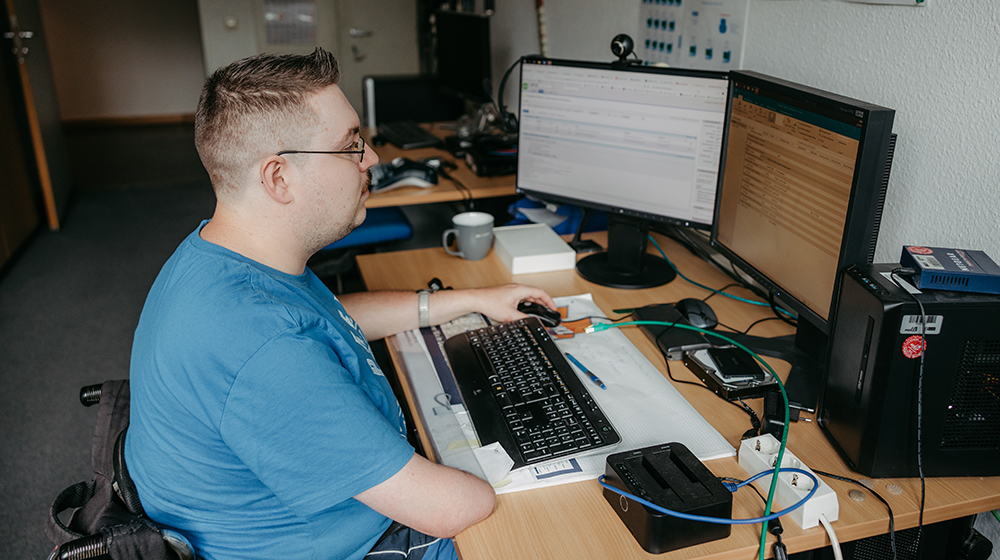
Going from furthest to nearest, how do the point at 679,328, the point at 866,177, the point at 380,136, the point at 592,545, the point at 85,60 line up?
the point at 85,60 → the point at 380,136 → the point at 679,328 → the point at 866,177 → the point at 592,545

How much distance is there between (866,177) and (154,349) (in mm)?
1013

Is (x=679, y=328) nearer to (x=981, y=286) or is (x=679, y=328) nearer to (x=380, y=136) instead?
(x=981, y=286)

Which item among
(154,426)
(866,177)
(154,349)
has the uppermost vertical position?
(866,177)

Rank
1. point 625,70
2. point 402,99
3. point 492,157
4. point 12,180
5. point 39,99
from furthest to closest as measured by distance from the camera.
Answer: point 39,99, point 12,180, point 402,99, point 492,157, point 625,70

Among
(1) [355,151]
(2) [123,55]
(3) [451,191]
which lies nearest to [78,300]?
(3) [451,191]

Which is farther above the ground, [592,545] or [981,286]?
[981,286]

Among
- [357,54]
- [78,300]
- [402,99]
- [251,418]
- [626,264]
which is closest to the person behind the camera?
[251,418]

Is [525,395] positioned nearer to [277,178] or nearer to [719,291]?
[277,178]

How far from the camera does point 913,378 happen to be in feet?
2.92

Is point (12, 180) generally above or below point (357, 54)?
below

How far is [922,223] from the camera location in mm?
1217

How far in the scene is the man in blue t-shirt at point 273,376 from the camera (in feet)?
2.71

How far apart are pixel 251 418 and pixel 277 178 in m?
0.33

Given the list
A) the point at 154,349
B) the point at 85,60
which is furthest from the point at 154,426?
the point at 85,60
